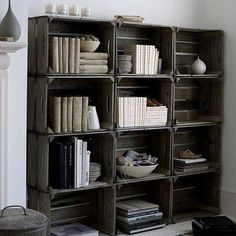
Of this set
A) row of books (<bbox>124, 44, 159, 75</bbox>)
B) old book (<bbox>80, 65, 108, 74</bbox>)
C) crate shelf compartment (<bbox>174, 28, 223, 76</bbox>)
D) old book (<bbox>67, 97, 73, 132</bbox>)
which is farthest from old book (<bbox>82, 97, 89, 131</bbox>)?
crate shelf compartment (<bbox>174, 28, 223, 76</bbox>)

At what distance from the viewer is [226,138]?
16.8 ft

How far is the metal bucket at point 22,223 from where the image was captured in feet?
10.7

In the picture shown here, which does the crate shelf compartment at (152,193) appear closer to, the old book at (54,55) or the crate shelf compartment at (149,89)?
the crate shelf compartment at (149,89)

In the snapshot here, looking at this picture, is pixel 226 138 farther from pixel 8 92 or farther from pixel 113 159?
pixel 8 92

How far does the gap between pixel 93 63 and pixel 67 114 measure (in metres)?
0.44

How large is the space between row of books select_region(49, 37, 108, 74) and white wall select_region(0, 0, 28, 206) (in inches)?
9.3

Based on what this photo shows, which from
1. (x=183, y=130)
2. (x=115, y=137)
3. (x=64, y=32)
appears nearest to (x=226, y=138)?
(x=183, y=130)

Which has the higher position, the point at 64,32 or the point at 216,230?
the point at 64,32

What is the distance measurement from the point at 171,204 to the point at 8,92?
1801 millimetres

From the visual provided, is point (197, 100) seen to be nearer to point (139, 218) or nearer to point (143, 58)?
point (143, 58)

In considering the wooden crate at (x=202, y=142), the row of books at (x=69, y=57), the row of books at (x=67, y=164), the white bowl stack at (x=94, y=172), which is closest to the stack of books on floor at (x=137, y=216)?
the white bowl stack at (x=94, y=172)

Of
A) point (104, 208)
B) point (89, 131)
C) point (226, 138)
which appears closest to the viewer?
point (89, 131)

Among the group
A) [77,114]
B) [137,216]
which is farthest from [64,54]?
[137,216]

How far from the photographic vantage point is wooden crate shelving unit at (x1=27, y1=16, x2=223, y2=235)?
13.6 ft
